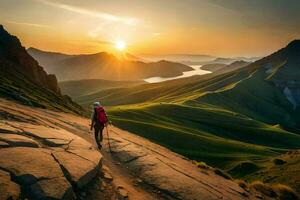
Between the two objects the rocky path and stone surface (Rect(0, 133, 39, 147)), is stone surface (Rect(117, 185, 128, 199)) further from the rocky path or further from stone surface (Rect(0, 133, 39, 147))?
stone surface (Rect(0, 133, 39, 147))

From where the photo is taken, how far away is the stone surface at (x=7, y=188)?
444 inches

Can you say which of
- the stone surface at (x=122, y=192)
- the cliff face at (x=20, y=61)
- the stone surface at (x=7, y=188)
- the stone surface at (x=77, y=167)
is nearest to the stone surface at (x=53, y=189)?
the stone surface at (x=7, y=188)

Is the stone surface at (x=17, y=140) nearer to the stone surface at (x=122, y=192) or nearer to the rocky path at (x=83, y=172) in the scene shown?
the rocky path at (x=83, y=172)

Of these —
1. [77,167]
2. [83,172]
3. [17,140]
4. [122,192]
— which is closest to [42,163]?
[77,167]

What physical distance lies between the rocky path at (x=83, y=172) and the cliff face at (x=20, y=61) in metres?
49.6

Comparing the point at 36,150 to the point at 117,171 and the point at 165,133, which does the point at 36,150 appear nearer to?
the point at 117,171

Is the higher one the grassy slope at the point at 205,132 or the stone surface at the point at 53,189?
the stone surface at the point at 53,189

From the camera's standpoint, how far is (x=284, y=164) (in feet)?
186

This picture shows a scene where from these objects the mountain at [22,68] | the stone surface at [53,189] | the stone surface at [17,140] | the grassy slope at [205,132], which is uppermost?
the mountain at [22,68]

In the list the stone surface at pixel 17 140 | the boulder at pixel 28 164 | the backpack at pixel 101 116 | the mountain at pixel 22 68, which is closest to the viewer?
the boulder at pixel 28 164

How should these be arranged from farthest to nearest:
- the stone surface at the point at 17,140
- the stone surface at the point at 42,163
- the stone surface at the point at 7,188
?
the stone surface at the point at 17,140 < the stone surface at the point at 42,163 < the stone surface at the point at 7,188

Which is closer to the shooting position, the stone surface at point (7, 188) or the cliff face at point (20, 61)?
the stone surface at point (7, 188)

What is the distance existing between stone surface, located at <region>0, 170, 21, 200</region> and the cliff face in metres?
57.3

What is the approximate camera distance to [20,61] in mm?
72812
